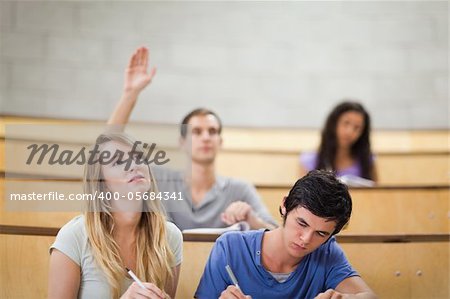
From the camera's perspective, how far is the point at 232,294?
35.2 inches

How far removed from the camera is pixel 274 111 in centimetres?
223

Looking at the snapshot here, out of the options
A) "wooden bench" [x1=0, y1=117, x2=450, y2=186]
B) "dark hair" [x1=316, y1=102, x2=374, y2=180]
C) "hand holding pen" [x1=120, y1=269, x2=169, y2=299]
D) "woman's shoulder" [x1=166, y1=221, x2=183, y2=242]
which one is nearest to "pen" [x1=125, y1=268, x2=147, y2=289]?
"hand holding pen" [x1=120, y1=269, x2=169, y2=299]

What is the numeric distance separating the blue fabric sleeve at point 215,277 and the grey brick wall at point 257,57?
122 cm

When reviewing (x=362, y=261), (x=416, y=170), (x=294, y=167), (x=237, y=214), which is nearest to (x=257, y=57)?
→ (x=294, y=167)

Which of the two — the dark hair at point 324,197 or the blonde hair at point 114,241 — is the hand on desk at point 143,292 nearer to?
the blonde hair at point 114,241

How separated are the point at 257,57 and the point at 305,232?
1374 mm

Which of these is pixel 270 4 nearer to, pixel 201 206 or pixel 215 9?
pixel 215 9

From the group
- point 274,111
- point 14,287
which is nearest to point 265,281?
point 14,287

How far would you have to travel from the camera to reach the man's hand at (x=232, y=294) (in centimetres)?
89

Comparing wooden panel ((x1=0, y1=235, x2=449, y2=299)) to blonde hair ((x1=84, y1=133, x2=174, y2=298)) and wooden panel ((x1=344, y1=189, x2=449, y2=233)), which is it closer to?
blonde hair ((x1=84, y1=133, x2=174, y2=298))

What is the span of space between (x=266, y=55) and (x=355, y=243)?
119 cm

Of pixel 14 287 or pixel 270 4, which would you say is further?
pixel 270 4

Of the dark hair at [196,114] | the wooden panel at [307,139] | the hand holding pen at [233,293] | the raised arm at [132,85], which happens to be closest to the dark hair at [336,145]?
the wooden panel at [307,139]

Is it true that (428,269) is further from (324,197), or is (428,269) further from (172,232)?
(172,232)
